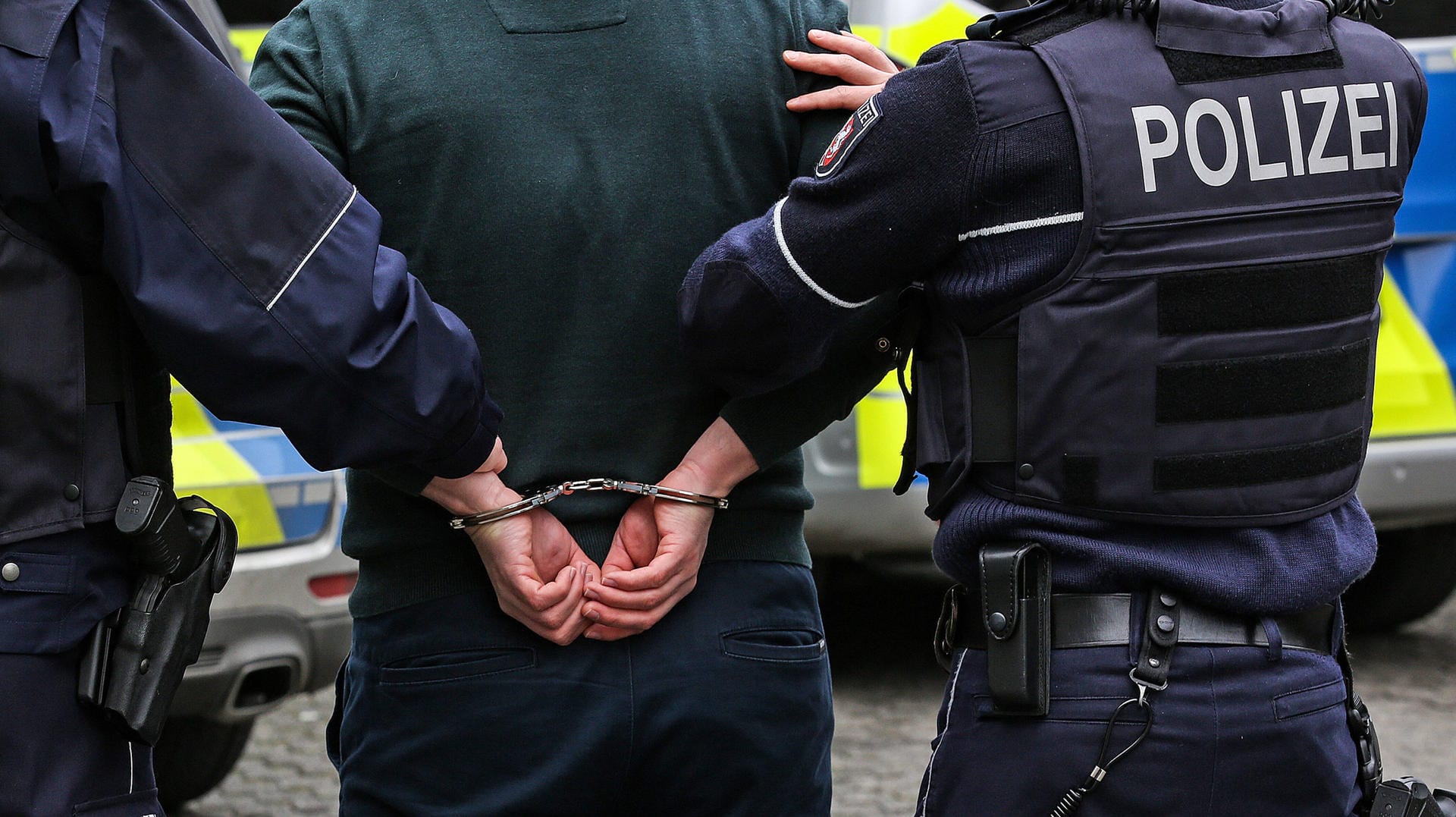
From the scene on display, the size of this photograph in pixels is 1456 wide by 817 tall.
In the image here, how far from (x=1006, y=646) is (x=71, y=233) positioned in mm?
1202

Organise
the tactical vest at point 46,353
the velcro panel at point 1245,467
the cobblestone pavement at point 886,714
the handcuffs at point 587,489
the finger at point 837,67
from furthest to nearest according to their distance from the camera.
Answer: the cobblestone pavement at point 886,714
the finger at point 837,67
the handcuffs at point 587,489
the velcro panel at point 1245,467
the tactical vest at point 46,353

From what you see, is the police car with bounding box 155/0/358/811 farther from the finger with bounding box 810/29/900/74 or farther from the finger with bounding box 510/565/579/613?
the finger with bounding box 810/29/900/74

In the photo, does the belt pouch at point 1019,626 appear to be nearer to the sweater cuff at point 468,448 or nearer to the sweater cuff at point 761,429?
the sweater cuff at point 761,429

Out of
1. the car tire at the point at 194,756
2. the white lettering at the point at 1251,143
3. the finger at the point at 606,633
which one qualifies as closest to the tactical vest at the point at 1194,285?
the white lettering at the point at 1251,143

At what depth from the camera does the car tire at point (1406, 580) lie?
18.1ft

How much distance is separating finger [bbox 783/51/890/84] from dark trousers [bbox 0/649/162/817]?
1.18 metres

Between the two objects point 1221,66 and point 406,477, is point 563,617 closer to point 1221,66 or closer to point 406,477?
point 406,477

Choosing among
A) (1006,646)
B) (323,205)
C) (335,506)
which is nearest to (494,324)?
(323,205)

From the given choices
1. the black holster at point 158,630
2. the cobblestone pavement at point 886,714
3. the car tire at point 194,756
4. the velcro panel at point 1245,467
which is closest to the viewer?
the black holster at point 158,630

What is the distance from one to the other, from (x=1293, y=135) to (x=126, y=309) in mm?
1426

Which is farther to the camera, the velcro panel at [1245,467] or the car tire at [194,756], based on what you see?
the car tire at [194,756]

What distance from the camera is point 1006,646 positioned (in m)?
2.07

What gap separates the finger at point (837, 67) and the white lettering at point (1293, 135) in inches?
20.6

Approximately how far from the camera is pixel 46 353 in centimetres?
186
